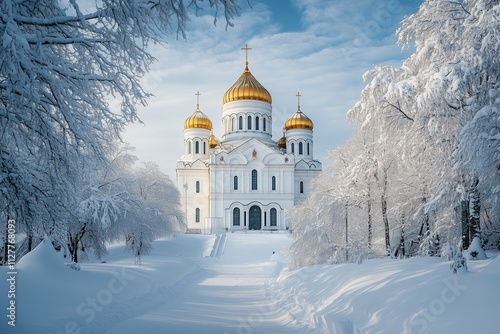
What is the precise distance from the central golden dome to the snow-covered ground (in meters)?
42.9

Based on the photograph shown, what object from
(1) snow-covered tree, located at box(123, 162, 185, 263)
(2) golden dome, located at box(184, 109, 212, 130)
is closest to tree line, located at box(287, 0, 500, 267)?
(1) snow-covered tree, located at box(123, 162, 185, 263)

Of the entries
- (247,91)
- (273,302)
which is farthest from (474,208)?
(247,91)

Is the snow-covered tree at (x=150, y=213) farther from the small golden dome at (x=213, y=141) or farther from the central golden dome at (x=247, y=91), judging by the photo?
the central golden dome at (x=247, y=91)

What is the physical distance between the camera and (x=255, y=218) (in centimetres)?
4994

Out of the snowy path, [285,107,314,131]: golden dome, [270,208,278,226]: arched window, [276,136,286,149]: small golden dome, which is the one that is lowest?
the snowy path

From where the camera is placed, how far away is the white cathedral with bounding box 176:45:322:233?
49.6m

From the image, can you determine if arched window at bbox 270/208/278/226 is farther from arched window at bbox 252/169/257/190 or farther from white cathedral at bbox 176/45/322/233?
arched window at bbox 252/169/257/190

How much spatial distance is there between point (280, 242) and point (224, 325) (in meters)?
30.0

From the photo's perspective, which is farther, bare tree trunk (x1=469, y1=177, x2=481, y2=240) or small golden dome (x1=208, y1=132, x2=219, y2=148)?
small golden dome (x1=208, y1=132, x2=219, y2=148)

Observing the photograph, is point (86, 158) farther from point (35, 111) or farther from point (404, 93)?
point (404, 93)

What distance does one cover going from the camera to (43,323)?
695 cm

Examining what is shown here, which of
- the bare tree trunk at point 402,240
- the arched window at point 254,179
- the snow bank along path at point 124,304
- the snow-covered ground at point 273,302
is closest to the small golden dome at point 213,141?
the arched window at point 254,179

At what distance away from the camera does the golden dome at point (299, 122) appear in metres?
55.9

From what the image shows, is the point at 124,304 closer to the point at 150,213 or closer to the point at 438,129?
the point at 438,129
